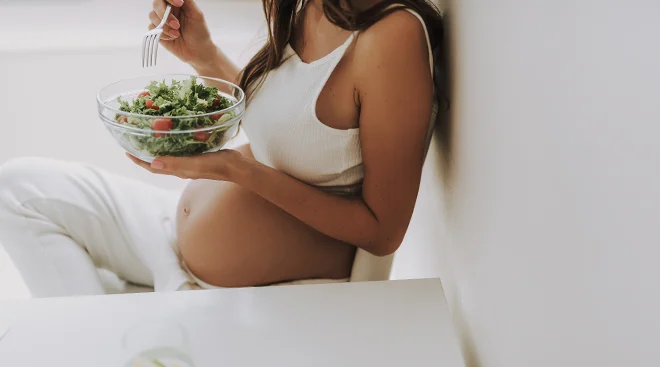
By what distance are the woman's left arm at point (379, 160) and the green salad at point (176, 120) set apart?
0.02 meters

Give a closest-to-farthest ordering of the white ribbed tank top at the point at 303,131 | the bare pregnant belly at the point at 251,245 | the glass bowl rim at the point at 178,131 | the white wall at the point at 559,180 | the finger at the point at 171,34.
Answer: the white wall at the point at 559,180
the glass bowl rim at the point at 178,131
the white ribbed tank top at the point at 303,131
the bare pregnant belly at the point at 251,245
the finger at the point at 171,34

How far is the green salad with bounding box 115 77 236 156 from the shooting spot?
0.92 meters

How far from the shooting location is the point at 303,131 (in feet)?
3.42

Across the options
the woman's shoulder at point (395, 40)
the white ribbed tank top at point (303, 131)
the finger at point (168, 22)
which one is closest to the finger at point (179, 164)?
the white ribbed tank top at point (303, 131)

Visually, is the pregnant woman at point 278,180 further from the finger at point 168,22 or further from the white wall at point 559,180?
the white wall at point 559,180

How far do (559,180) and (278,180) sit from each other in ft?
1.90

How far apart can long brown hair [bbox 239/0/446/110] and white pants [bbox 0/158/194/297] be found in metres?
0.34

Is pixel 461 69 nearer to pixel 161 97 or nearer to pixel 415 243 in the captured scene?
pixel 161 97

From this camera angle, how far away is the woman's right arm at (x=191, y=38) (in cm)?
122

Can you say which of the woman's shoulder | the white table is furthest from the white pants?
the woman's shoulder

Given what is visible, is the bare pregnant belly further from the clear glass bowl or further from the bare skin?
the clear glass bowl

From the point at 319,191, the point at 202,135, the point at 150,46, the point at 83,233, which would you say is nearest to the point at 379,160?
Answer: the point at 319,191

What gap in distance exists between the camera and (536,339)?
24.6 inches

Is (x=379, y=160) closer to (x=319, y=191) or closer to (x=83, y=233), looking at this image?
(x=319, y=191)
